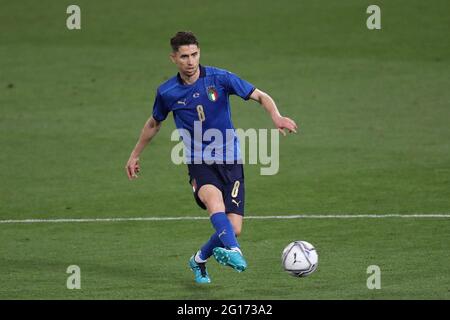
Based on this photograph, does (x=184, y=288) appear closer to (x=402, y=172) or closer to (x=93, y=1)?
(x=402, y=172)

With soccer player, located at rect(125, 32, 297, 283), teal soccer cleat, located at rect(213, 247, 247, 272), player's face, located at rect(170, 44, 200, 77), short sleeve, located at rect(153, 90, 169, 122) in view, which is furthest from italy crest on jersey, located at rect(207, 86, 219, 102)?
teal soccer cleat, located at rect(213, 247, 247, 272)

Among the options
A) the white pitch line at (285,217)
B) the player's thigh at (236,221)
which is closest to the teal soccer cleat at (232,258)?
the player's thigh at (236,221)

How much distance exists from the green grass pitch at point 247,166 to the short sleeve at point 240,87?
1.90m

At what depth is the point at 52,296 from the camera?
10.8 m

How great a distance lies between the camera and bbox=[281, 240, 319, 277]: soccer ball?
1086 centimetres

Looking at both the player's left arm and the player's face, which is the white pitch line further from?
the player's face

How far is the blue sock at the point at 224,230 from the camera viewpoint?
35.3ft

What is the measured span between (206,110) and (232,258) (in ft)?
5.47

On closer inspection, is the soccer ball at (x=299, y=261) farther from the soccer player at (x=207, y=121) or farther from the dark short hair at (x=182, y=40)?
the dark short hair at (x=182, y=40)

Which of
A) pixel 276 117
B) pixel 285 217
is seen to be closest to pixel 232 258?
pixel 276 117

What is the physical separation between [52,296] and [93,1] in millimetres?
23002

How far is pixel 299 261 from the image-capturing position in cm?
1087

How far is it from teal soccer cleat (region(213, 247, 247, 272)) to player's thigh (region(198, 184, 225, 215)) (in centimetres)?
58

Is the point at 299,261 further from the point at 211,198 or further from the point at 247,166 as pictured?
the point at 247,166
